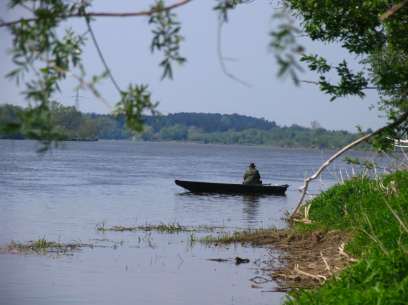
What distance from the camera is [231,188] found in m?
46.8

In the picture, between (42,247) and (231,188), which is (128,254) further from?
(231,188)

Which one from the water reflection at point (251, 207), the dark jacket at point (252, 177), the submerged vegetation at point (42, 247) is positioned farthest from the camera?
the dark jacket at point (252, 177)

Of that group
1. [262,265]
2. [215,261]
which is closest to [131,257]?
[215,261]

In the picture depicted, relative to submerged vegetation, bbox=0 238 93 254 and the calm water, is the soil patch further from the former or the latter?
submerged vegetation, bbox=0 238 93 254

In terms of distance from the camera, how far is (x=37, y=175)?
211 ft

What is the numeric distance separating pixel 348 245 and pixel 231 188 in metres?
30.3

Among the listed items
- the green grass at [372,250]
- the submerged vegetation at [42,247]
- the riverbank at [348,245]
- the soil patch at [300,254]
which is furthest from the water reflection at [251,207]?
the green grass at [372,250]

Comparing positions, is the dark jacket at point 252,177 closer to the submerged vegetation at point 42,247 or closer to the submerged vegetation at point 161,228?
the submerged vegetation at point 161,228

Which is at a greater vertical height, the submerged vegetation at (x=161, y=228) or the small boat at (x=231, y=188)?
the small boat at (x=231, y=188)

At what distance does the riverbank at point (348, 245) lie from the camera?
423 inches

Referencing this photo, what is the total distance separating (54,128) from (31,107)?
0.18 m

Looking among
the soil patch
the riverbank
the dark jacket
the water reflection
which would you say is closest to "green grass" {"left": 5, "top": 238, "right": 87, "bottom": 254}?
the soil patch

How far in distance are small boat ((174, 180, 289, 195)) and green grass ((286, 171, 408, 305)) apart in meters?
22.6

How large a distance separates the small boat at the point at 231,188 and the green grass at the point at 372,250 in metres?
22.6
